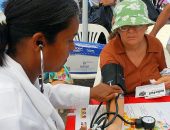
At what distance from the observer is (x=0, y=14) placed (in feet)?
3.39

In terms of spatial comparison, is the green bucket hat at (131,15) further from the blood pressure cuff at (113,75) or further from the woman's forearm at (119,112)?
the woman's forearm at (119,112)

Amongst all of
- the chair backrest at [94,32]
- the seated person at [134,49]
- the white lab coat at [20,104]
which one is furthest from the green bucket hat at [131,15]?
the chair backrest at [94,32]

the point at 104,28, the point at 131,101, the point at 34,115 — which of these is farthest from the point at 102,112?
the point at 104,28

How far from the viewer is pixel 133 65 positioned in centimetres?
179

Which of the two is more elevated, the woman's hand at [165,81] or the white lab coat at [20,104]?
the white lab coat at [20,104]

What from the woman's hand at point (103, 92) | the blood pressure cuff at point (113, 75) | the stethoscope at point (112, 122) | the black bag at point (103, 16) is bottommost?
the stethoscope at point (112, 122)

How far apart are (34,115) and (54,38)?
0.26 m

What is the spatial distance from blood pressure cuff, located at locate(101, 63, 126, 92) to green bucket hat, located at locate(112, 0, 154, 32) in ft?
0.75

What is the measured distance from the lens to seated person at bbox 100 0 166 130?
1711mm

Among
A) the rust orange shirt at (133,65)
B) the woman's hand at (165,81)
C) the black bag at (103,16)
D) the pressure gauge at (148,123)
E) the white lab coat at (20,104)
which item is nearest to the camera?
the white lab coat at (20,104)

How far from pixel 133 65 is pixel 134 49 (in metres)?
0.10

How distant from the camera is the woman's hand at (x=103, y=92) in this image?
57.4 inches

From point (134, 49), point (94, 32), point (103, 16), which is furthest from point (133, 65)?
point (103, 16)

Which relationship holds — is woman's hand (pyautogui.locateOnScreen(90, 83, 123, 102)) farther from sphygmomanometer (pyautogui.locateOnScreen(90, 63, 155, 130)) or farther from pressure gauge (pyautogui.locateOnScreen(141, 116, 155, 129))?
pressure gauge (pyautogui.locateOnScreen(141, 116, 155, 129))
